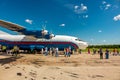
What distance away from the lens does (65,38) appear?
120 ft

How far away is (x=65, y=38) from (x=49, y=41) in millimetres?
3492

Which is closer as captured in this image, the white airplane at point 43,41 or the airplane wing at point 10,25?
the airplane wing at point 10,25

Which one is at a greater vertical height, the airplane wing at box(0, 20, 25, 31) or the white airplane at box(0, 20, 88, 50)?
the airplane wing at box(0, 20, 25, 31)

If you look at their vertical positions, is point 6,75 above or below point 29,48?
below

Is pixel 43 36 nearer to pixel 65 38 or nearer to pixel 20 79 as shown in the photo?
pixel 65 38

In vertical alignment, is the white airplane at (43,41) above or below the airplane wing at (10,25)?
below

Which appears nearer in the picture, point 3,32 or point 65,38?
point 65,38

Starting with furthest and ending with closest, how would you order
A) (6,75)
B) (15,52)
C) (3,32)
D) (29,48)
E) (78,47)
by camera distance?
(3,32)
(29,48)
(78,47)
(15,52)
(6,75)

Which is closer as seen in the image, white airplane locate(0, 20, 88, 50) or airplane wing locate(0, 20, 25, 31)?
airplane wing locate(0, 20, 25, 31)

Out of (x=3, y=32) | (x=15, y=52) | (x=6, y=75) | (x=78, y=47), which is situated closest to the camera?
(x=6, y=75)

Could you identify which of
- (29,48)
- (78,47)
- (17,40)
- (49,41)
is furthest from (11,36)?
(78,47)

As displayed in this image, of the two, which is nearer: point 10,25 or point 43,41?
point 10,25

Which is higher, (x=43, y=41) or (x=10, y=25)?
(x=10, y=25)

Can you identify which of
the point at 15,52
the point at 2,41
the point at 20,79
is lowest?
the point at 20,79
